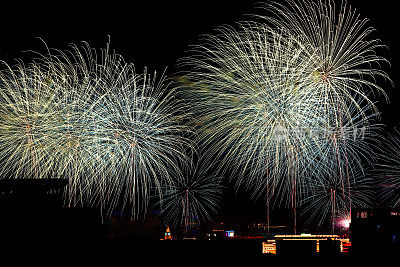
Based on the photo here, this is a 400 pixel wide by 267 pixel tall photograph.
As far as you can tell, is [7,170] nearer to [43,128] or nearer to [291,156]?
[43,128]

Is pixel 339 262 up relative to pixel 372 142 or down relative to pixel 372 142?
down

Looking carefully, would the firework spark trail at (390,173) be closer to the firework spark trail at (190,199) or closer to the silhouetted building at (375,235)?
the firework spark trail at (190,199)

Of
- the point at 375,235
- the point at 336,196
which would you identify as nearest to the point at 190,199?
the point at 336,196

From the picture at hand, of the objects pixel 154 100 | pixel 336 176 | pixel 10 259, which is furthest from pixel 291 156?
pixel 10 259

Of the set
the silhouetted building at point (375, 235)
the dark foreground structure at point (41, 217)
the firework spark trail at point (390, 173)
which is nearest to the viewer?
the dark foreground structure at point (41, 217)

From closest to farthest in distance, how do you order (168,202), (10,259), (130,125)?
1. (10,259)
2. (130,125)
3. (168,202)

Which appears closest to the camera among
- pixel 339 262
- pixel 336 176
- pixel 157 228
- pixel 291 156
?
pixel 339 262

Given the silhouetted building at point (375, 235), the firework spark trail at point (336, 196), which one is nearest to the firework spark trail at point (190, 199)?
the firework spark trail at point (336, 196)

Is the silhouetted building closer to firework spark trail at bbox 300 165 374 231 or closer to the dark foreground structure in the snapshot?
the dark foreground structure

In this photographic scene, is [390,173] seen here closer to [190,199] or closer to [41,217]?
[190,199]
